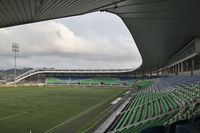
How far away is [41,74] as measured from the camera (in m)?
59.6

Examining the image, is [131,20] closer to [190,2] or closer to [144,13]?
[144,13]

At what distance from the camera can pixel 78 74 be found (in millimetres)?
60344

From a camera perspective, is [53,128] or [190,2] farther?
[53,128]

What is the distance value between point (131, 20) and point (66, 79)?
50.9m

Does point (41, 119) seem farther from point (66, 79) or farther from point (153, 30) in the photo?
point (66, 79)

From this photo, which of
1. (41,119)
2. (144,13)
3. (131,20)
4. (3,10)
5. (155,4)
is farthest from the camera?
(41,119)

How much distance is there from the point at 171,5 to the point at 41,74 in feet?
194

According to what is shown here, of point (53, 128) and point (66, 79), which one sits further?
point (66, 79)

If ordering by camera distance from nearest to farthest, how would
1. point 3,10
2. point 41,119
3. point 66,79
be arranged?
point 3,10
point 41,119
point 66,79

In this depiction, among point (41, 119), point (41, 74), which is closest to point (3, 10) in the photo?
point (41, 119)

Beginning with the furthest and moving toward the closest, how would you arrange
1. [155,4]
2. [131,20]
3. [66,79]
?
[66,79]
[131,20]
[155,4]

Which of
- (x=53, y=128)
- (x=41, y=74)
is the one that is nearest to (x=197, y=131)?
(x=53, y=128)

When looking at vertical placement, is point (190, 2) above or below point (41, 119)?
above

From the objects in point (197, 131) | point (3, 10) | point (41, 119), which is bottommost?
point (41, 119)
